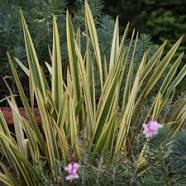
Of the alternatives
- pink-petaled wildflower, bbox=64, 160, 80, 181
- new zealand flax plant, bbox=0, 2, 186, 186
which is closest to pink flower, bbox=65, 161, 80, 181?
pink-petaled wildflower, bbox=64, 160, 80, 181

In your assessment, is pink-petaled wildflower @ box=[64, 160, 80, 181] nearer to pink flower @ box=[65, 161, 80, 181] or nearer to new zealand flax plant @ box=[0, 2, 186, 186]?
pink flower @ box=[65, 161, 80, 181]

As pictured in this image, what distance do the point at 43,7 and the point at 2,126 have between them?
91cm

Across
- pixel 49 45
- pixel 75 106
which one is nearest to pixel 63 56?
pixel 49 45

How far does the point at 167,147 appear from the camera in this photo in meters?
1.88

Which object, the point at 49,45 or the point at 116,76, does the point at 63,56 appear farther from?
the point at 116,76

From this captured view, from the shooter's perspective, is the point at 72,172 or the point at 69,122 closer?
the point at 72,172

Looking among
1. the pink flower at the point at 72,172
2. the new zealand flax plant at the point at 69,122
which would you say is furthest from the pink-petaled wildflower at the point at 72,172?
the new zealand flax plant at the point at 69,122

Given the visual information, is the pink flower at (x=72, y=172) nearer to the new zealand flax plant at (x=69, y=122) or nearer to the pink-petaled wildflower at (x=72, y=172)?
the pink-petaled wildflower at (x=72, y=172)

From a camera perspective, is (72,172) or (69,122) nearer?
(72,172)

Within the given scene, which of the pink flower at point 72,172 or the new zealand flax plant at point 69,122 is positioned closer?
the pink flower at point 72,172

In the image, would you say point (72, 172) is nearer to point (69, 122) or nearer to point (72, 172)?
point (72, 172)

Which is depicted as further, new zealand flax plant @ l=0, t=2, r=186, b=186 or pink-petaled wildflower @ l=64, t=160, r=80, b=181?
new zealand flax plant @ l=0, t=2, r=186, b=186

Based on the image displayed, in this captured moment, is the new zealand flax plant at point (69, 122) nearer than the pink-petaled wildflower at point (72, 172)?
No

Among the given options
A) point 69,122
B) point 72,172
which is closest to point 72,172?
point 72,172
